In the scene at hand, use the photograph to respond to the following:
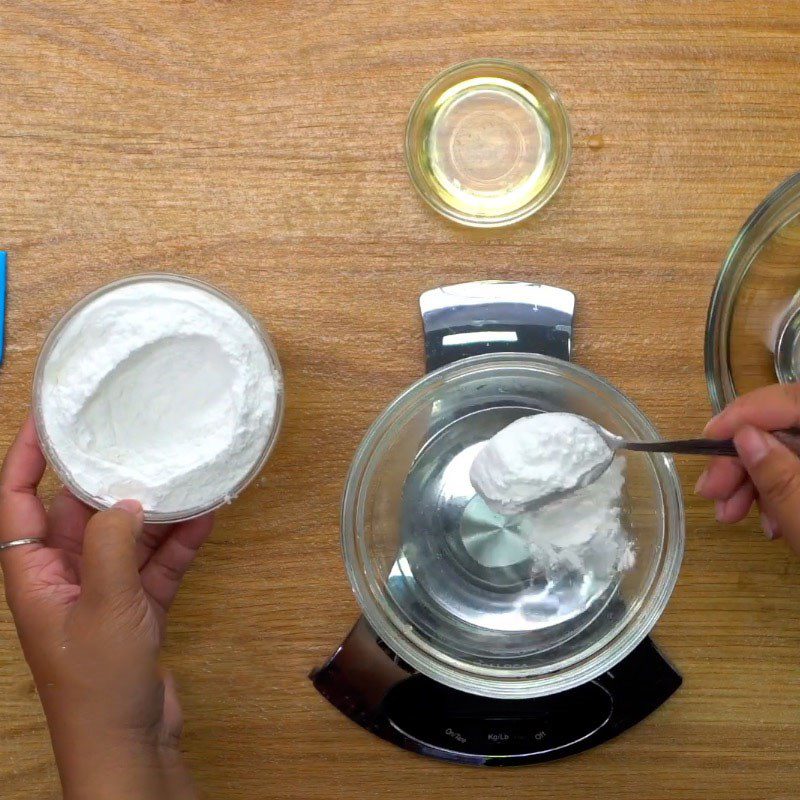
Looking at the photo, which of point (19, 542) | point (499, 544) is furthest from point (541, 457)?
point (19, 542)

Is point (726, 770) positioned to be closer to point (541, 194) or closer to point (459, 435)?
point (459, 435)

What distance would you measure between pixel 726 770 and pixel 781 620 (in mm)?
175

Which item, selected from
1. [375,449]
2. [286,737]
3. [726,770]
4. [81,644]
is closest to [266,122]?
[375,449]

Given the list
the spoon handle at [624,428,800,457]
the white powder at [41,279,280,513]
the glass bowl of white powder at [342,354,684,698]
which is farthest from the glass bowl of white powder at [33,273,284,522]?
the spoon handle at [624,428,800,457]

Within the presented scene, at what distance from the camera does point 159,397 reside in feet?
2.50

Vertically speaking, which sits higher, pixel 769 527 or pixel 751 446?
pixel 751 446

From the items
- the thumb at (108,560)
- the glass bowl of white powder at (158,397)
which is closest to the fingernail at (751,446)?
the glass bowl of white powder at (158,397)

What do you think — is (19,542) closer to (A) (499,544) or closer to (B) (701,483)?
(A) (499,544)

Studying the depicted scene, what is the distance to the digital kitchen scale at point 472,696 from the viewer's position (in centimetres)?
80

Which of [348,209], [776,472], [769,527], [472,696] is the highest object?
[348,209]

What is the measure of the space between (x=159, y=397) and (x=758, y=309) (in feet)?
1.97

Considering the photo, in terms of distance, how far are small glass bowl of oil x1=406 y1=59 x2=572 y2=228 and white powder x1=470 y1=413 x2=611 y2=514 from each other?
0.74 feet

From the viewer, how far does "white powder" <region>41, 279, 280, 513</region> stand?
74 cm

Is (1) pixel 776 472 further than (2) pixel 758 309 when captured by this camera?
No
